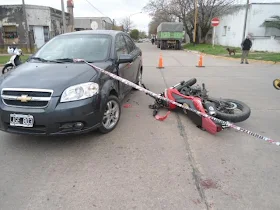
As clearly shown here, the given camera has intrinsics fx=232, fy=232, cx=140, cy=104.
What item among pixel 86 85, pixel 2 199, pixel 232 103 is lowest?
pixel 2 199

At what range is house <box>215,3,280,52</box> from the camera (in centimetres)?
1948

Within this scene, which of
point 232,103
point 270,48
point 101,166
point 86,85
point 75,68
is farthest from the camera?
point 270,48

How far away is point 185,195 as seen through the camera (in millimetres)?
2496

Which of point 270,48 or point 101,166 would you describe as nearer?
point 101,166

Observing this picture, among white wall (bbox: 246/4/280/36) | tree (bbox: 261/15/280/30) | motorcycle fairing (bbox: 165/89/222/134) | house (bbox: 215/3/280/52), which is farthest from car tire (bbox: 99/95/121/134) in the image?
white wall (bbox: 246/4/280/36)

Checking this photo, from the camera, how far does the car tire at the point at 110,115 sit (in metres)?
3.74

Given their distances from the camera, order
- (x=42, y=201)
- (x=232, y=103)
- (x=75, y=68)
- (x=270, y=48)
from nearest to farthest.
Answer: (x=42, y=201) → (x=75, y=68) → (x=232, y=103) → (x=270, y=48)

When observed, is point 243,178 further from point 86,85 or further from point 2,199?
point 2,199

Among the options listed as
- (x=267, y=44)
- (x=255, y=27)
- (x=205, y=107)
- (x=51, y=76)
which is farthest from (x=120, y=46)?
(x=255, y=27)

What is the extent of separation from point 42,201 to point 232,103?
3.77 meters

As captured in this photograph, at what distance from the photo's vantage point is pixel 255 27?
21.5 m

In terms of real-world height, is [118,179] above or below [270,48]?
below

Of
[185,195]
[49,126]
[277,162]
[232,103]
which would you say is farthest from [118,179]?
[232,103]

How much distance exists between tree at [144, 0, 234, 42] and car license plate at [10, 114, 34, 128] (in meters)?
28.6
